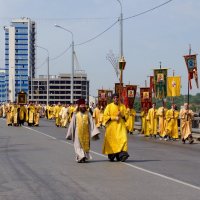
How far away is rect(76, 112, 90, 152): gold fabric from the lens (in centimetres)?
1584

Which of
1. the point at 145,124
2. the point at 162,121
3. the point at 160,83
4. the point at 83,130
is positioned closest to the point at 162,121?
the point at 162,121

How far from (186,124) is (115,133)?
417 inches

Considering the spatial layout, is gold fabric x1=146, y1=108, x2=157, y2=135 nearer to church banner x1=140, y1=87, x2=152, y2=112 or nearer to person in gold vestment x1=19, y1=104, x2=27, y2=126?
church banner x1=140, y1=87, x2=152, y2=112

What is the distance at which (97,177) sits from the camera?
12.3 meters

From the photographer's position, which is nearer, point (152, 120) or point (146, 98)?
point (152, 120)

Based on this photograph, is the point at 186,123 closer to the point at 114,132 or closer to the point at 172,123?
the point at 172,123

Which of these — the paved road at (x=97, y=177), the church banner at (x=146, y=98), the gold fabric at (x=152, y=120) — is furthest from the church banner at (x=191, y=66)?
the paved road at (x=97, y=177)

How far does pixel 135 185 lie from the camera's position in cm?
1117

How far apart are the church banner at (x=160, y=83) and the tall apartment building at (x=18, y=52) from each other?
→ 399ft

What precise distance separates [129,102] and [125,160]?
61.8 ft

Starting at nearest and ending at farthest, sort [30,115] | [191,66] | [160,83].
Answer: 1. [191,66]
2. [160,83]
3. [30,115]

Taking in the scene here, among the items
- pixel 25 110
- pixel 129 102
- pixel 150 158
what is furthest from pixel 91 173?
pixel 25 110

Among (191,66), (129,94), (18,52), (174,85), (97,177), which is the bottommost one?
(97,177)

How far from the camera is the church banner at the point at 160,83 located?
1187 inches
